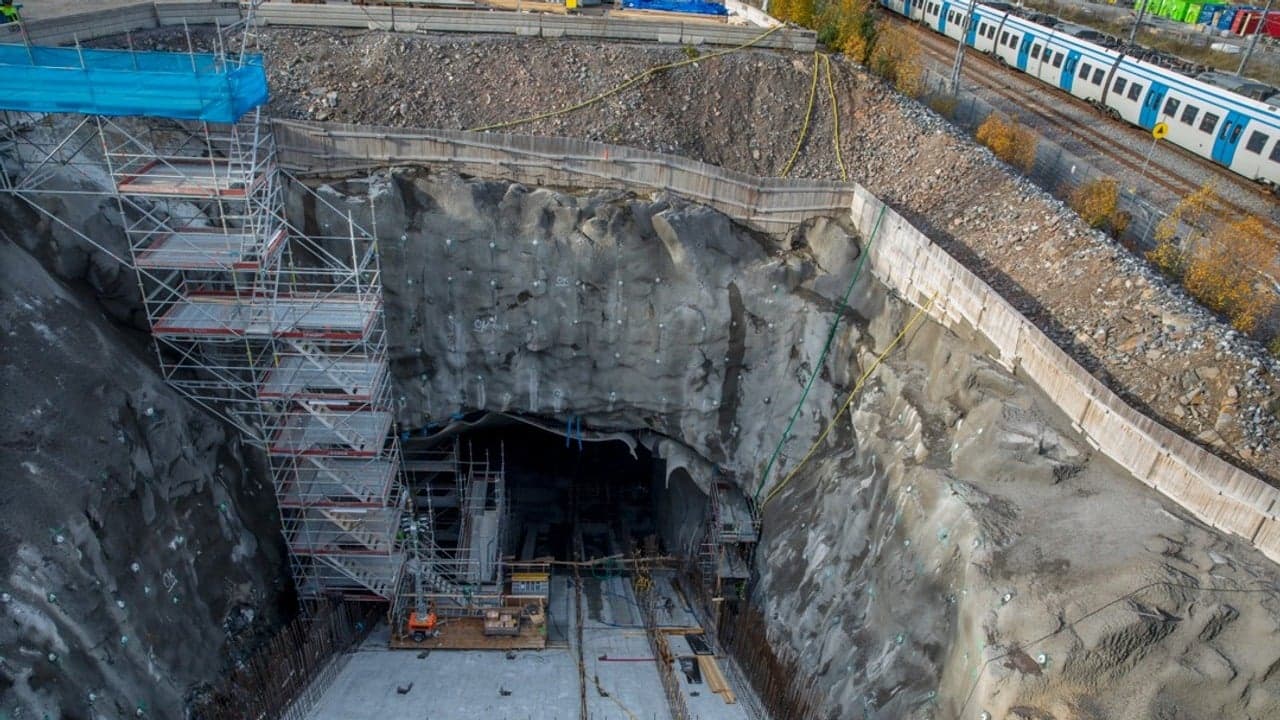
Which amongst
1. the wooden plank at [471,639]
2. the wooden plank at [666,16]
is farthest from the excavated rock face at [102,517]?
the wooden plank at [666,16]

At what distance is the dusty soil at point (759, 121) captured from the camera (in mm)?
16328

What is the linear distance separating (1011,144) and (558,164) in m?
11.9

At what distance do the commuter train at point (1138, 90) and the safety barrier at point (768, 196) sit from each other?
8446 mm

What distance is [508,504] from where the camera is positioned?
2536 cm

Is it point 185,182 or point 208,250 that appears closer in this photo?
point 185,182

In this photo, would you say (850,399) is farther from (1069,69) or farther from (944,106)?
(1069,69)

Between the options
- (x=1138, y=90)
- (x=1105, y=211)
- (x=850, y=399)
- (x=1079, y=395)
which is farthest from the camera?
(x=1138, y=90)

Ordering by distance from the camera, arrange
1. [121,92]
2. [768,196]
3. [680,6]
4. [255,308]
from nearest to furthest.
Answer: [121,92]
[255,308]
[768,196]
[680,6]

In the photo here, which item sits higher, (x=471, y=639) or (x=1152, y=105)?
(x=1152, y=105)

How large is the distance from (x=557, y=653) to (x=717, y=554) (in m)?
4.93

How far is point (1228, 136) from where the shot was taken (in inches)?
843

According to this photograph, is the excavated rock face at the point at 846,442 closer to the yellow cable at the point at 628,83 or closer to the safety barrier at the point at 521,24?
the yellow cable at the point at 628,83

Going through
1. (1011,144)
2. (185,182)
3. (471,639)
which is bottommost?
(471,639)

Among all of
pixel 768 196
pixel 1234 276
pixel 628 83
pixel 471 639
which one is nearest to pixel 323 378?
pixel 471 639
